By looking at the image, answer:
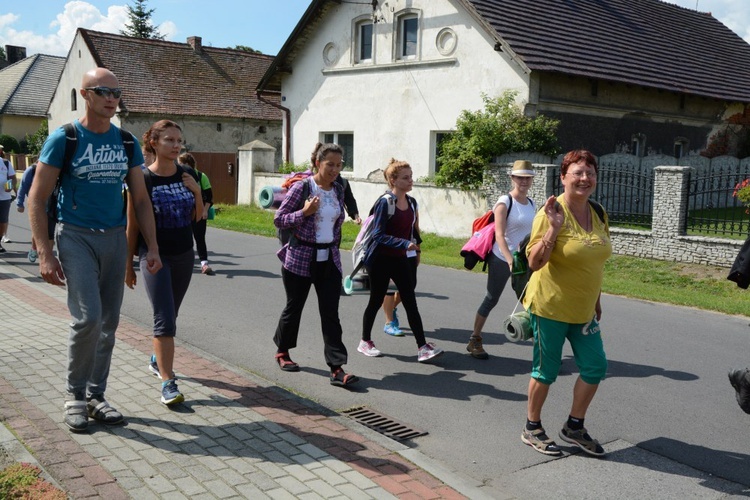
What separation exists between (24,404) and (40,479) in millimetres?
1380

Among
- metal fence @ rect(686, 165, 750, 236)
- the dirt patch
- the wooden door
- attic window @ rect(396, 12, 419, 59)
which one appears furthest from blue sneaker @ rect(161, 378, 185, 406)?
the wooden door

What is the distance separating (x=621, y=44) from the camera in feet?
69.2

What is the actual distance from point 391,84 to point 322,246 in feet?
51.2

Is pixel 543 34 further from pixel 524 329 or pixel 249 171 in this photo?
pixel 524 329

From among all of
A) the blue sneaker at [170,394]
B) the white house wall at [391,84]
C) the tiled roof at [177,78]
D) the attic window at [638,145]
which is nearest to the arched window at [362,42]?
the white house wall at [391,84]

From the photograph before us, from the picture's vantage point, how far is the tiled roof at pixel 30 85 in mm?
49188

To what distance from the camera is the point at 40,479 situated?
400 centimetres

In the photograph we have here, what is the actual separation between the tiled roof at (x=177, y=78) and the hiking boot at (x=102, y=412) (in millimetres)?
25883

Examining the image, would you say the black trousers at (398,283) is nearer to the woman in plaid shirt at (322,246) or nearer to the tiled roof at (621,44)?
the woman in plaid shirt at (322,246)

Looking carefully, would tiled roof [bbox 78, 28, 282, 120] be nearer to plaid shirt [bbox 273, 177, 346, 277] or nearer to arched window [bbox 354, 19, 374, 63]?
arched window [bbox 354, 19, 374, 63]

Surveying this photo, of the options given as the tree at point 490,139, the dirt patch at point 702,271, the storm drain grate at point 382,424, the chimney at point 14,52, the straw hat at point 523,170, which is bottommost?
the storm drain grate at point 382,424

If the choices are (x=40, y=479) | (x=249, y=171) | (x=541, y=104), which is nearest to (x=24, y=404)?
(x=40, y=479)

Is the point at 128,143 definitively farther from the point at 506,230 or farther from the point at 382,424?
the point at 506,230

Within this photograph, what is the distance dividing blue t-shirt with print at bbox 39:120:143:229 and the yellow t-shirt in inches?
103
